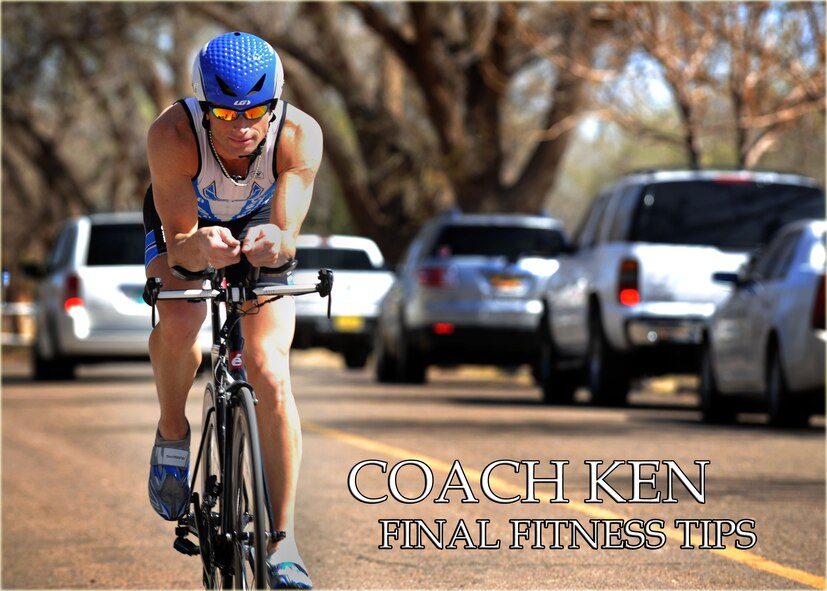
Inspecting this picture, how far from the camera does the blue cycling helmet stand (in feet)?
16.7

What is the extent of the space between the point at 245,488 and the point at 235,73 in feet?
3.70

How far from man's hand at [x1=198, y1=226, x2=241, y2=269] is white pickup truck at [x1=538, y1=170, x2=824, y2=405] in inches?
453

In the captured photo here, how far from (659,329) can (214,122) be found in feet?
38.7

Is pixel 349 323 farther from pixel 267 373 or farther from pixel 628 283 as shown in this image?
pixel 267 373

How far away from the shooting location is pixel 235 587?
17.6 feet

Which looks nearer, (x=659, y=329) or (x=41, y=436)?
(x=41, y=436)

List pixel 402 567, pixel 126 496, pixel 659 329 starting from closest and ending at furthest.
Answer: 1. pixel 402 567
2. pixel 126 496
3. pixel 659 329

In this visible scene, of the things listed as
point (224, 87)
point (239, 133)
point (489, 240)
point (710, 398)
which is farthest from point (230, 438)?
point (489, 240)

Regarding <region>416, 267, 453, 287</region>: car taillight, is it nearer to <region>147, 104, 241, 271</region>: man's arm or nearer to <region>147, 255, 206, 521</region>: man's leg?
<region>147, 255, 206, 521</region>: man's leg

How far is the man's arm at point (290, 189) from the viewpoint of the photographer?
5375mm

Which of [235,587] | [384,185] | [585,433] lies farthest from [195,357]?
[384,185]

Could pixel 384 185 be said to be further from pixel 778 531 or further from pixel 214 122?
pixel 214 122

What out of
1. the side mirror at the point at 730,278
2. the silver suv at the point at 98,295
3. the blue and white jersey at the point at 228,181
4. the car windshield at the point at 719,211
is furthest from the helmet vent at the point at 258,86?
the silver suv at the point at 98,295

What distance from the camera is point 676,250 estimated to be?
16.6 m
